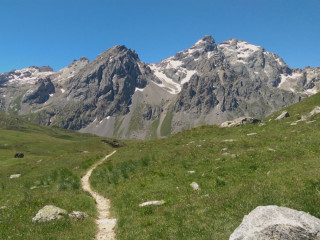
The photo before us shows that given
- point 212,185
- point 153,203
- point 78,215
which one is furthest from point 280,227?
point 78,215

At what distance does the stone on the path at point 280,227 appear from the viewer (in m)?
9.08

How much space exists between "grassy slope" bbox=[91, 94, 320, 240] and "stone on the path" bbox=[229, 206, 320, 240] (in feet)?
7.35

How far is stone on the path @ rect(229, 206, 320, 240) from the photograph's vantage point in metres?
9.08

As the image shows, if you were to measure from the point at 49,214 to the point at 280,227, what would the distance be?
1335cm

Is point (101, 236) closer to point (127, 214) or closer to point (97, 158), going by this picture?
point (127, 214)

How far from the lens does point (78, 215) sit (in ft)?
56.6

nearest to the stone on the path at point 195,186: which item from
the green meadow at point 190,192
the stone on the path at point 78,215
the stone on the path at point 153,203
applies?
the green meadow at point 190,192

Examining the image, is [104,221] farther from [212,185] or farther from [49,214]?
[212,185]

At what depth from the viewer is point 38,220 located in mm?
16062

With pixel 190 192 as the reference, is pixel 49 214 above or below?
below

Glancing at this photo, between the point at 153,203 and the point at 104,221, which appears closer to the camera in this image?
the point at 104,221

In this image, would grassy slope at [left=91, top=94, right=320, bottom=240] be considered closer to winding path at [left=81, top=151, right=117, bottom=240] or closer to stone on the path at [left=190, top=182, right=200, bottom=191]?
stone on the path at [left=190, top=182, right=200, bottom=191]

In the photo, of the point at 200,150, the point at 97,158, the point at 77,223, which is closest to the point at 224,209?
the point at 77,223

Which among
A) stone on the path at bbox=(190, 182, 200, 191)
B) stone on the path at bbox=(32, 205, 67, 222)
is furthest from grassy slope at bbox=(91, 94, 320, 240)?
stone on the path at bbox=(32, 205, 67, 222)
